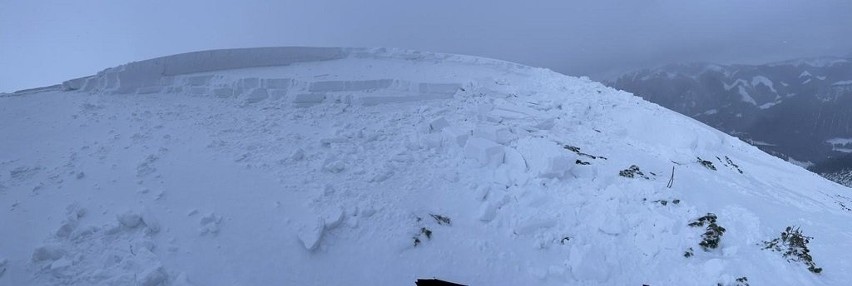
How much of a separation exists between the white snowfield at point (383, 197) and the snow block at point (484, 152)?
0.22 feet

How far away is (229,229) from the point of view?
6.61 meters

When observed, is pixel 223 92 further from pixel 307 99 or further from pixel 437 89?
pixel 437 89

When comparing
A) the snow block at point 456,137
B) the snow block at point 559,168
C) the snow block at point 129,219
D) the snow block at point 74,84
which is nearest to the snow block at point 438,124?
the snow block at point 456,137

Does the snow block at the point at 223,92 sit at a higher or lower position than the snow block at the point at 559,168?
higher

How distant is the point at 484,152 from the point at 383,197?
8.98 feet

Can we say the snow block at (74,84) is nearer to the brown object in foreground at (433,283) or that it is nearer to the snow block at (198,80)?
the snow block at (198,80)

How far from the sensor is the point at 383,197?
7.82 m

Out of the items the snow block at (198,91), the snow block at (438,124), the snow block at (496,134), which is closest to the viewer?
the snow block at (496,134)

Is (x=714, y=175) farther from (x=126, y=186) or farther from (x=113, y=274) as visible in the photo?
(x=126, y=186)

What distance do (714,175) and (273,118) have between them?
1147 centimetres

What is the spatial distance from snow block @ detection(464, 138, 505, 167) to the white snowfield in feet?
0.22

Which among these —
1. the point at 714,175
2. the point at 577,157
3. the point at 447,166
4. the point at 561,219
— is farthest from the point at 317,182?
the point at 714,175

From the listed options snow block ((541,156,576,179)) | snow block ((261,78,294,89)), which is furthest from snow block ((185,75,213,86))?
snow block ((541,156,576,179))

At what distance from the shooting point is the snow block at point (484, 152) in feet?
30.2
